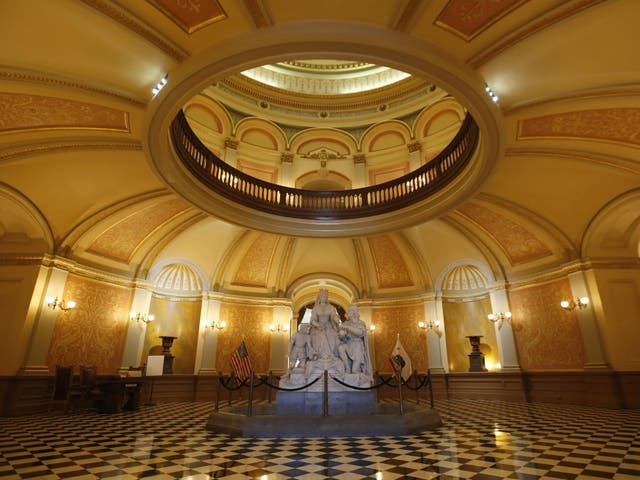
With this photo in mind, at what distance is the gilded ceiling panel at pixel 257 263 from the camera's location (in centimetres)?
1355

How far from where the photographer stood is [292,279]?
15.0m

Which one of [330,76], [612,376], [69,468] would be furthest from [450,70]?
[330,76]

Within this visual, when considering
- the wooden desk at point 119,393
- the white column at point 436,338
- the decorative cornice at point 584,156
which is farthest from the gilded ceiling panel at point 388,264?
the wooden desk at point 119,393

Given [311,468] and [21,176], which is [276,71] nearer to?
[21,176]

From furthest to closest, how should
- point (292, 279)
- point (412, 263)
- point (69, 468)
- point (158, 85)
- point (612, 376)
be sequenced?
point (292, 279), point (412, 263), point (612, 376), point (158, 85), point (69, 468)

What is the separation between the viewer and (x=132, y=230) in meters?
11.1

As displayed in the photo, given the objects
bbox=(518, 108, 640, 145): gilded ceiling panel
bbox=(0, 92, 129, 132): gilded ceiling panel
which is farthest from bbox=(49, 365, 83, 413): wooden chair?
bbox=(518, 108, 640, 145): gilded ceiling panel

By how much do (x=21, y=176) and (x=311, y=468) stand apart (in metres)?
8.26

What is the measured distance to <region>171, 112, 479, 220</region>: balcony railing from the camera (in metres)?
9.01

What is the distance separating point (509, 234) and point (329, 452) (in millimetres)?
9008

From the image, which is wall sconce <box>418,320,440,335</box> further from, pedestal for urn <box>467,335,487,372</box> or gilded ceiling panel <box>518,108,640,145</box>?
gilded ceiling panel <box>518,108,640,145</box>

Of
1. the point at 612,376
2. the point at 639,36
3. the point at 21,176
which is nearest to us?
the point at 639,36

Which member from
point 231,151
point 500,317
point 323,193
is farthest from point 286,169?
point 500,317

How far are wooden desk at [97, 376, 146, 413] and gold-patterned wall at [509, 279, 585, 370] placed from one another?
10983 millimetres
